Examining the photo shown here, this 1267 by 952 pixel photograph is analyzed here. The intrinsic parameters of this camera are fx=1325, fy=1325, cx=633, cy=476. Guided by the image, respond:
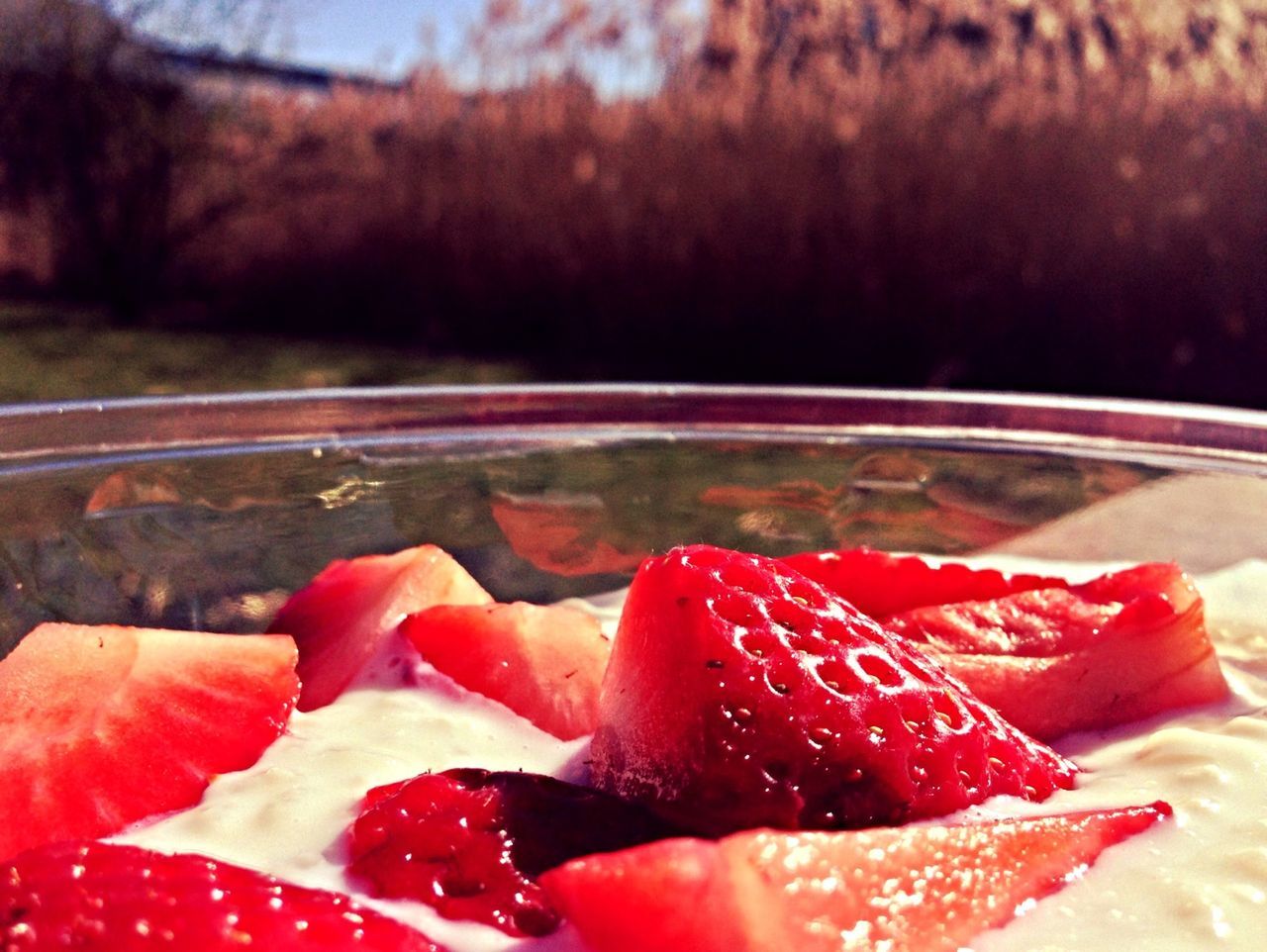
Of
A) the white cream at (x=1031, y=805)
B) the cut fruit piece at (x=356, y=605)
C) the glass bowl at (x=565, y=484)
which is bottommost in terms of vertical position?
the white cream at (x=1031, y=805)

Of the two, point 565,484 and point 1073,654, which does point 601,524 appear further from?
point 1073,654

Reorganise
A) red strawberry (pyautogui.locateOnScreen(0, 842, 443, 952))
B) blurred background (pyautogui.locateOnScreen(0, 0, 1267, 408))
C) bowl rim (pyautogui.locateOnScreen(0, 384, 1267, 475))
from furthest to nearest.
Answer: blurred background (pyautogui.locateOnScreen(0, 0, 1267, 408)), bowl rim (pyautogui.locateOnScreen(0, 384, 1267, 475)), red strawberry (pyautogui.locateOnScreen(0, 842, 443, 952))

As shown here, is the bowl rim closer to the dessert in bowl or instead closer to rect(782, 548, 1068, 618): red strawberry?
the dessert in bowl

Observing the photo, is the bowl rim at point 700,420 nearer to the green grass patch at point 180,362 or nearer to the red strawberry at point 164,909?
the red strawberry at point 164,909

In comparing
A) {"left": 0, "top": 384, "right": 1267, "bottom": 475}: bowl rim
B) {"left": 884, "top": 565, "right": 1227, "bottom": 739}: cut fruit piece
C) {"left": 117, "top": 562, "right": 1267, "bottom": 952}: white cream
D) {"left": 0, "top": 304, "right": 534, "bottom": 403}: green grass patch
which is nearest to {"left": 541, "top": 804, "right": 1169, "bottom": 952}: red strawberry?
{"left": 117, "top": 562, "right": 1267, "bottom": 952}: white cream

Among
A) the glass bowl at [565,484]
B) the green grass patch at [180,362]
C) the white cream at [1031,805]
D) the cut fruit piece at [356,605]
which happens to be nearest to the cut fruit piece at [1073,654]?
the white cream at [1031,805]

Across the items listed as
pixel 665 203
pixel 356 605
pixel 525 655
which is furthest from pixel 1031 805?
pixel 665 203

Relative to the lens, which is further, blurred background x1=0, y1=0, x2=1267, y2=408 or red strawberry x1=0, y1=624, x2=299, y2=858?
blurred background x1=0, y1=0, x2=1267, y2=408
